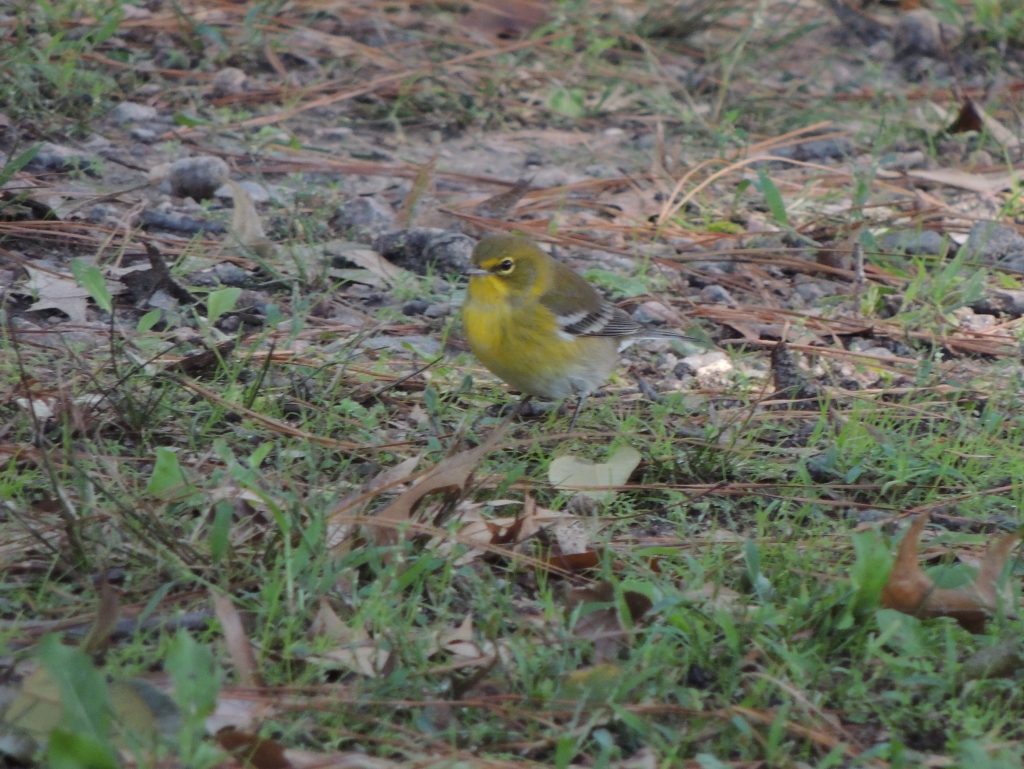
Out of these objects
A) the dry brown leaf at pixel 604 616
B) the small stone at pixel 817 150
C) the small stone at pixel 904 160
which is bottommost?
the small stone at pixel 817 150

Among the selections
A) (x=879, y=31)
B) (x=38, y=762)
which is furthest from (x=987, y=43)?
(x=38, y=762)

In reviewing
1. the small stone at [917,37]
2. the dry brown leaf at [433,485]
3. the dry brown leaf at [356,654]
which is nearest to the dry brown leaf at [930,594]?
the dry brown leaf at [433,485]

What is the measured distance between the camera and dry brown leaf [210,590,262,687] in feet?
10.4

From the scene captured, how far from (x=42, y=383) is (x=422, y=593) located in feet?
5.87

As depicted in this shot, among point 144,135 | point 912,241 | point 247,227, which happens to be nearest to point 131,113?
point 144,135

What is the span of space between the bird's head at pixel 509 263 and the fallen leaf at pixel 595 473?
3.77 feet

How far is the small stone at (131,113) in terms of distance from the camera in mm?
7648

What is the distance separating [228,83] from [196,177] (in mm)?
1748

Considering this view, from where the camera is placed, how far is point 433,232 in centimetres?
664

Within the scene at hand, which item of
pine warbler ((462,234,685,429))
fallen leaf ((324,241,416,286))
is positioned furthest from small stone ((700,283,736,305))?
fallen leaf ((324,241,416,286))

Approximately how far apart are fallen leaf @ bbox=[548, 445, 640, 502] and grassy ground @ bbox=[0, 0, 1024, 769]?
54mm

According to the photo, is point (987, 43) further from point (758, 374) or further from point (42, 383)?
point (42, 383)

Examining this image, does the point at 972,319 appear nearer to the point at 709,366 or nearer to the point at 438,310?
the point at 709,366

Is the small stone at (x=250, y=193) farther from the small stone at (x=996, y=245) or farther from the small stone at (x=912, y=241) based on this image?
the small stone at (x=996, y=245)
